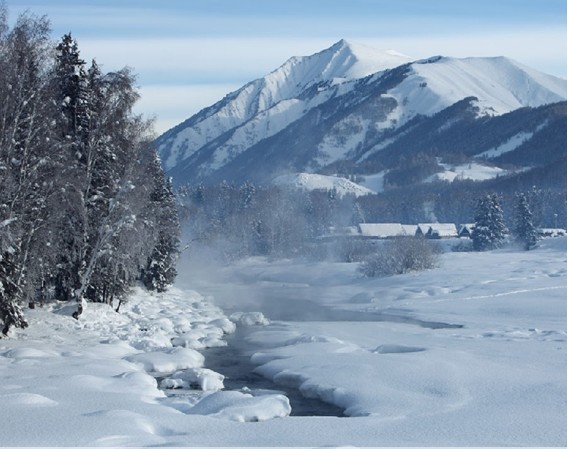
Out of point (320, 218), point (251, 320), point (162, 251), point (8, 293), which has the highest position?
point (320, 218)

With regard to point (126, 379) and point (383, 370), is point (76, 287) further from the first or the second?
point (383, 370)

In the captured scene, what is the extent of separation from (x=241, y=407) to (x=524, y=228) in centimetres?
8864

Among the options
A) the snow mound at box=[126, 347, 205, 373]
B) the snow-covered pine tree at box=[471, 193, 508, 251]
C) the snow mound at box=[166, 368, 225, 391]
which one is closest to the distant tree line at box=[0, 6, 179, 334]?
the snow mound at box=[126, 347, 205, 373]

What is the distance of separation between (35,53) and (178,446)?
17.2 metres

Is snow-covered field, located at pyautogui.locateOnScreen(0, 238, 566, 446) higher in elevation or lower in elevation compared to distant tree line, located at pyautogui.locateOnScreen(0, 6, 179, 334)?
lower

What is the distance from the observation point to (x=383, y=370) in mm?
23984

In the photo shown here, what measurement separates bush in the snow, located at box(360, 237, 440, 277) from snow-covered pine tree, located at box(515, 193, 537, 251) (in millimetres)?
25168

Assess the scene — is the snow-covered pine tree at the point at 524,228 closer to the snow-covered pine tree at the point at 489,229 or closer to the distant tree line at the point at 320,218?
the distant tree line at the point at 320,218

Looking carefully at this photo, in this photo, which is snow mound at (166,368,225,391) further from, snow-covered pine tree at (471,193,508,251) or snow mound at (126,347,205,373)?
snow-covered pine tree at (471,193,508,251)

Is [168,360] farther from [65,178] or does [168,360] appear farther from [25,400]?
[25,400]

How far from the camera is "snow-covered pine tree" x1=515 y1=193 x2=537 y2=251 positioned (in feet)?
325

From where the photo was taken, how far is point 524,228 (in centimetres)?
9981

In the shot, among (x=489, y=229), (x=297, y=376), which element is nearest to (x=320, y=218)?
(x=489, y=229)

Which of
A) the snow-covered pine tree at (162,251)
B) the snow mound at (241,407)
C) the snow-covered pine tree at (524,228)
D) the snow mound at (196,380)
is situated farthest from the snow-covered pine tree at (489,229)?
the snow mound at (241,407)
